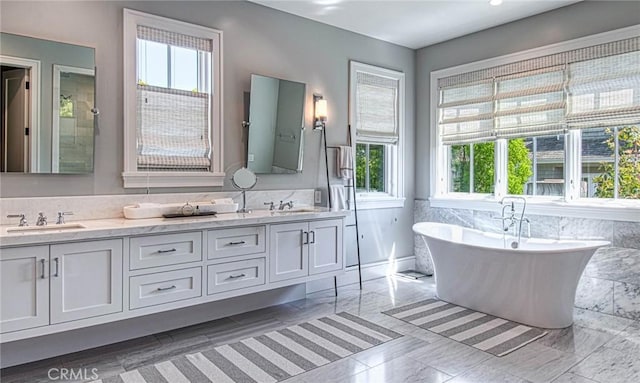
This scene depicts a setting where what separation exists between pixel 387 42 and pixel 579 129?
7.62 feet

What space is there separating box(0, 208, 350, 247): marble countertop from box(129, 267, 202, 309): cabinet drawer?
310 millimetres

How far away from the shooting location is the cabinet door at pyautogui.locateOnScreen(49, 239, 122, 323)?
2.50 metres

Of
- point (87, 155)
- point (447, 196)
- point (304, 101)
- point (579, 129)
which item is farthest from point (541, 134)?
point (87, 155)

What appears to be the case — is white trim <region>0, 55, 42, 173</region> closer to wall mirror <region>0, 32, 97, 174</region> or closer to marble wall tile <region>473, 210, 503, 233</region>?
wall mirror <region>0, 32, 97, 174</region>

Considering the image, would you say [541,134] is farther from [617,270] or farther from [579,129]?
[617,270]

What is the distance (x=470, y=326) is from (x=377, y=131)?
8.11 ft

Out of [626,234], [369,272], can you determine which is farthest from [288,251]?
[626,234]

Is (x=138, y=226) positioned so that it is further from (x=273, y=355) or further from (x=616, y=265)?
(x=616, y=265)

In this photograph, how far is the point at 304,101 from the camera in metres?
4.30

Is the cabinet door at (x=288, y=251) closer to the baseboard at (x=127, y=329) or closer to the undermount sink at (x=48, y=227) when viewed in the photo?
the baseboard at (x=127, y=329)

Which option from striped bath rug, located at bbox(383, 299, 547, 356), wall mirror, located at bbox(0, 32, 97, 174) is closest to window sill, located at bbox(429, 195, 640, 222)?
striped bath rug, located at bbox(383, 299, 547, 356)

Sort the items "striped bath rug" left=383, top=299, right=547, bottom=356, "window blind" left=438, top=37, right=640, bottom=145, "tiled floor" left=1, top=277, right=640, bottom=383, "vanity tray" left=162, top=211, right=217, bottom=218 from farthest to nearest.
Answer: "window blind" left=438, top=37, right=640, bottom=145
"vanity tray" left=162, top=211, right=217, bottom=218
"striped bath rug" left=383, top=299, right=547, bottom=356
"tiled floor" left=1, top=277, right=640, bottom=383

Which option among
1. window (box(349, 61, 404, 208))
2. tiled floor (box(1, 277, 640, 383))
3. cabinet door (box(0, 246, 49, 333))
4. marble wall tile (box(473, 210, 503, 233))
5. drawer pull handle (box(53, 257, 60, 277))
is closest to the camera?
cabinet door (box(0, 246, 49, 333))

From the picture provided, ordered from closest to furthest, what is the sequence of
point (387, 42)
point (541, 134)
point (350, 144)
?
point (541, 134), point (350, 144), point (387, 42)
